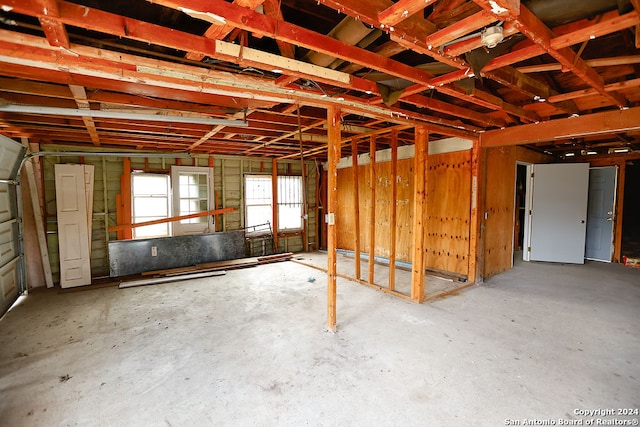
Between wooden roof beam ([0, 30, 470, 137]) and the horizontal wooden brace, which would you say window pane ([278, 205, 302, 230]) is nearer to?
the horizontal wooden brace

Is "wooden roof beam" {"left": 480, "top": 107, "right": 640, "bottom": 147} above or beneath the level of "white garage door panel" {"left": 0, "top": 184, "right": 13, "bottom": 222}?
above

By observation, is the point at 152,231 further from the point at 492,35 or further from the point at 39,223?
the point at 492,35

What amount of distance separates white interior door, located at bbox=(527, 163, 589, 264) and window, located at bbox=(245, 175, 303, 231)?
539 cm

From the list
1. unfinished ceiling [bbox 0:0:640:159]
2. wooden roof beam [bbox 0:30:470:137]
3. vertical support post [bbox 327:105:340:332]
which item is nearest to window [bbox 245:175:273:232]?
unfinished ceiling [bbox 0:0:640:159]

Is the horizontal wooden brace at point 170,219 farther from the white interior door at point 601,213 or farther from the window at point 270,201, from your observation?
the white interior door at point 601,213

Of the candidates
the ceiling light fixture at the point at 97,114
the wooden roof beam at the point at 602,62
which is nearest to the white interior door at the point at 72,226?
the ceiling light fixture at the point at 97,114

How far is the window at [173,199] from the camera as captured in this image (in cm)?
577

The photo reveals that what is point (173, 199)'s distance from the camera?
5.98 m

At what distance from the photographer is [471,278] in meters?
4.63

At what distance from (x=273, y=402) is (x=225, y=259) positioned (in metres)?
4.52

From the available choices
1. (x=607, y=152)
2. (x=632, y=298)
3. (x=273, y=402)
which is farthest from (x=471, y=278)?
(x=607, y=152)

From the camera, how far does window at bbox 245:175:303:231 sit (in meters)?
7.00

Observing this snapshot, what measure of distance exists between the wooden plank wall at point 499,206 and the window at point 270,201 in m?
4.40

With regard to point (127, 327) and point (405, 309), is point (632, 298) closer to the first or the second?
point (405, 309)
